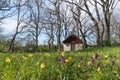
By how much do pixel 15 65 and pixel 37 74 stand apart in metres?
0.94

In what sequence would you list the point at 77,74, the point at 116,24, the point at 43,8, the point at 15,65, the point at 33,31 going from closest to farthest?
the point at 77,74 → the point at 15,65 → the point at 43,8 → the point at 33,31 → the point at 116,24

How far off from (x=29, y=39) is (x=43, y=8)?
700cm

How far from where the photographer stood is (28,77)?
3.79 m

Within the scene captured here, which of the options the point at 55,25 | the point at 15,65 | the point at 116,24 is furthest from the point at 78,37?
the point at 15,65

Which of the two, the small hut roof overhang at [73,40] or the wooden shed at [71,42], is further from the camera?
the small hut roof overhang at [73,40]

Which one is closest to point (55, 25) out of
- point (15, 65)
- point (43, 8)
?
point (43, 8)

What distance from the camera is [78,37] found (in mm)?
54906

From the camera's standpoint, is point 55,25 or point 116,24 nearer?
point 55,25

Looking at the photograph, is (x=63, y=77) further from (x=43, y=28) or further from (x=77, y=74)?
(x=43, y=28)

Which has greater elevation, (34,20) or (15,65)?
(34,20)

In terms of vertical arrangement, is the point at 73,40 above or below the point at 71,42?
above

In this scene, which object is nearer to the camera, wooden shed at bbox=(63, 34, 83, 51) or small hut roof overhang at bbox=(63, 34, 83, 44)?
wooden shed at bbox=(63, 34, 83, 51)

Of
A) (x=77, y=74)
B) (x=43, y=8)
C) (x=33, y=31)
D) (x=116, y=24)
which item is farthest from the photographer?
(x=116, y=24)

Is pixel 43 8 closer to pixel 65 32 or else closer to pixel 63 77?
pixel 65 32
